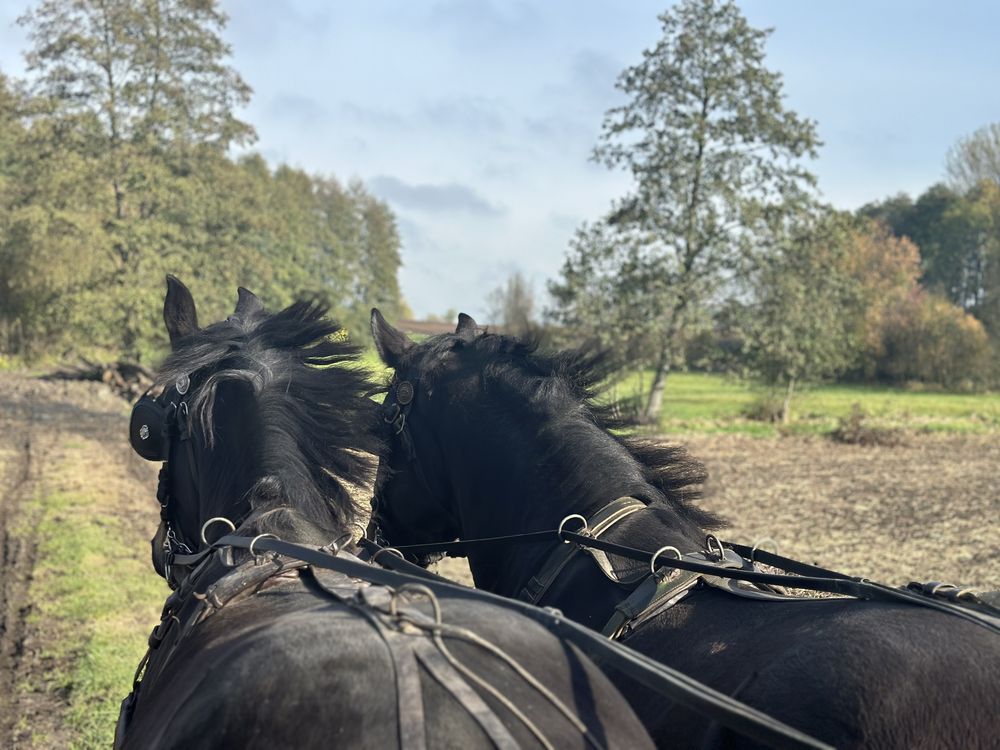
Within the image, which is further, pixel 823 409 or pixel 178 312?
pixel 823 409

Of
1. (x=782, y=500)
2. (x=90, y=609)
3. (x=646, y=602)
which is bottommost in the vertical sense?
(x=90, y=609)

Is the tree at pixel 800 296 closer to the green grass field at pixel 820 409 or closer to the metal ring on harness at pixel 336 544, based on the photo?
the green grass field at pixel 820 409

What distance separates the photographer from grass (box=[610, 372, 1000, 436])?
26.9 meters

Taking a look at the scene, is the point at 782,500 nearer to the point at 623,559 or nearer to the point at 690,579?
the point at 623,559

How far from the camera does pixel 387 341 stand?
3.83 m

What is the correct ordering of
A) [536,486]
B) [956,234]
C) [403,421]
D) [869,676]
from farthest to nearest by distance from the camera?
[956,234]
[403,421]
[536,486]
[869,676]

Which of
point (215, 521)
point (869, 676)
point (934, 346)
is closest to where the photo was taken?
point (869, 676)

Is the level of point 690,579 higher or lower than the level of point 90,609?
higher

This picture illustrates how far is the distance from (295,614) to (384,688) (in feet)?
1.25

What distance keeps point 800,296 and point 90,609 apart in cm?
2270

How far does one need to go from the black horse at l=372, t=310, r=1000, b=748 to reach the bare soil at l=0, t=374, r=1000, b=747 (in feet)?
11.4

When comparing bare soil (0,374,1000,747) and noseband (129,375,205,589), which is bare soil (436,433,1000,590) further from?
noseband (129,375,205,589)

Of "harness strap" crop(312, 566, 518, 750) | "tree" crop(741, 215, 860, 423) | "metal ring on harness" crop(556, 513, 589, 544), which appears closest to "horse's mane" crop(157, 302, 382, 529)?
"metal ring on harness" crop(556, 513, 589, 544)

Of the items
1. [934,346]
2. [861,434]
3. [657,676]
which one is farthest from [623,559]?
[934,346]
